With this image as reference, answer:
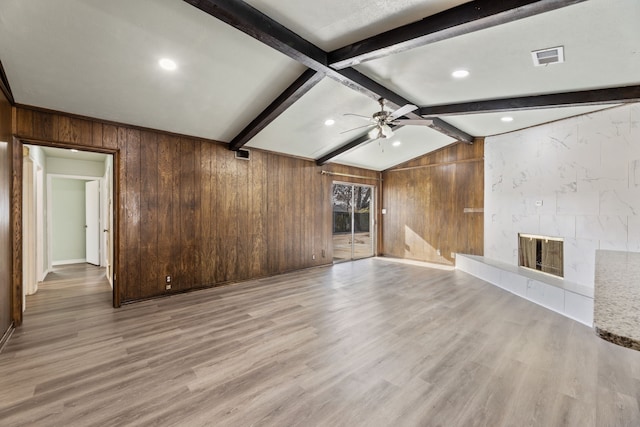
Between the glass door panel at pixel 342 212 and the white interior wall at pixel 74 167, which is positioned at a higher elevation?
the white interior wall at pixel 74 167

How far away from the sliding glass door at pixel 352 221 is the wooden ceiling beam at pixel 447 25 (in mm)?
4742

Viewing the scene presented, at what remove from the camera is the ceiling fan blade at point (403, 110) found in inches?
135

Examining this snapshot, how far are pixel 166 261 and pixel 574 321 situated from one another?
5886 millimetres

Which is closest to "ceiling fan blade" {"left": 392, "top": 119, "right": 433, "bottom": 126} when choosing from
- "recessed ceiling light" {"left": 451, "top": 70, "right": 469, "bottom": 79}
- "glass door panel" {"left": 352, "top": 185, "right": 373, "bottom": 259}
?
"recessed ceiling light" {"left": 451, "top": 70, "right": 469, "bottom": 79}

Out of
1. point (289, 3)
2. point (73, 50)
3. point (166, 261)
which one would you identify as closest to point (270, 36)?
point (289, 3)

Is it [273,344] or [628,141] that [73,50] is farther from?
[628,141]

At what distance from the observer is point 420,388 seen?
219 cm

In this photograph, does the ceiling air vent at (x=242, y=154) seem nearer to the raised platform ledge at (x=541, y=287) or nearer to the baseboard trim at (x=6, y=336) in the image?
the baseboard trim at (x=6, y=336)

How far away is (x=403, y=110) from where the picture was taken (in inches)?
142

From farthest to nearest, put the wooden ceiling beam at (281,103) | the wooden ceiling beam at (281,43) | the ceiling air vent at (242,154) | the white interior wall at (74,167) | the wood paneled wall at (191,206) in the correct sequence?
the white interior wall at (74,167)
the ceiling air vent at (242,154)
the wood paneled wall at (191,206)
the wooden ceiling beam at (281,103)
the wooden ceiling beam at (281,43)

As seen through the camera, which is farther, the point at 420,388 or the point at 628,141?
the point at 628,141

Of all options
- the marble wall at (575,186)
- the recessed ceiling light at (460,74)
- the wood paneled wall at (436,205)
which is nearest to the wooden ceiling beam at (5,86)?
the recessed ceiling light at (460,74)

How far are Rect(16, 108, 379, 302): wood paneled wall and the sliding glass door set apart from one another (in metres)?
1.46

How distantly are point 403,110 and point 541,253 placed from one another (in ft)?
12.8
